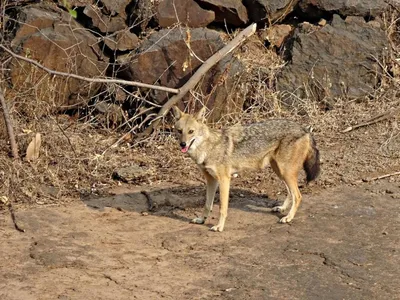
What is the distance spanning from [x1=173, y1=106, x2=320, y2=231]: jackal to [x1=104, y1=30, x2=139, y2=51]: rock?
10.6ft

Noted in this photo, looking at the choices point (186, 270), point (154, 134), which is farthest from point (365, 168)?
point (186, 270)

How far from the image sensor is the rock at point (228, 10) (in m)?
12.2

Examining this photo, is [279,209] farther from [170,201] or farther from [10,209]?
[10,209]

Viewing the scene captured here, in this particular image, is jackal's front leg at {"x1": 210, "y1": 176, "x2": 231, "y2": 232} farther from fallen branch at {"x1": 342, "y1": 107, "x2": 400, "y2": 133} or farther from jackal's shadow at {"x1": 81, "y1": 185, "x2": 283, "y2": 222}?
fallen branch at {"x1": 342, "y1": 107, "x2": 400, "y2": 133}

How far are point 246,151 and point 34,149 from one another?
302cm

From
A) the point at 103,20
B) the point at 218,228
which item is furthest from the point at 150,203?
the point at 103,20

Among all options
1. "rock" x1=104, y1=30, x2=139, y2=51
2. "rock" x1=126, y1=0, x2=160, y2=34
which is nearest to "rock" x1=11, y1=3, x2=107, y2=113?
"rock" x1=104, y1=30, x2=139, y2=51

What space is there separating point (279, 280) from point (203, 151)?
6.81 feet

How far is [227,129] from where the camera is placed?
8805 millimetres

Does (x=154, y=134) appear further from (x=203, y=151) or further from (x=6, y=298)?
(x=6, y=298)

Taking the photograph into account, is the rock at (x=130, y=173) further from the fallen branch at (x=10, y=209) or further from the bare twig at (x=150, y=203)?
the fallen branch at (x=10, y=209)

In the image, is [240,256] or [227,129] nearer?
[240,256]

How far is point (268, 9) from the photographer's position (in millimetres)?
12508

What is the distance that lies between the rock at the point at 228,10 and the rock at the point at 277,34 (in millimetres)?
425
